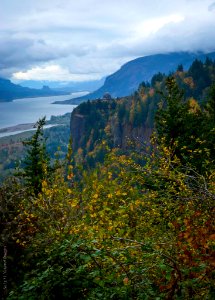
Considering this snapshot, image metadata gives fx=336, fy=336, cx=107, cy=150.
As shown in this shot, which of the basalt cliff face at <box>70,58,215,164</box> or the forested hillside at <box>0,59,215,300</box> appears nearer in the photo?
the forested hillside at <box>0,59,215,300</box>

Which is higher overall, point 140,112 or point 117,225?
point 117,225

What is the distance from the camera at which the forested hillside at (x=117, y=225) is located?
6.32 metres

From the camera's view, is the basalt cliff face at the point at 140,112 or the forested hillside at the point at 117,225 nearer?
the forested hillside at the point at 117,225

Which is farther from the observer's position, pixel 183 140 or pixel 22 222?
pixel 183 140

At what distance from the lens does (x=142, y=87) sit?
184 metres

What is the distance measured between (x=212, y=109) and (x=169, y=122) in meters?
10.5

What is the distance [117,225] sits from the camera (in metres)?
8.98

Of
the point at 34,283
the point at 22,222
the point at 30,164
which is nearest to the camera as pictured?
the point at 34,283

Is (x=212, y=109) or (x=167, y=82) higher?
(x=167, y=82)

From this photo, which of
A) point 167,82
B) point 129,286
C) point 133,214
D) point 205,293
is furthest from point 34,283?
point 167,82

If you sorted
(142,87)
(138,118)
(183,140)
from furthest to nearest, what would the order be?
(142,87) < (138,118) < (183,140)

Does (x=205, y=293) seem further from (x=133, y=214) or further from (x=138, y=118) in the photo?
(x=138, y=118)

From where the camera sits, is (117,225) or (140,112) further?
(140,112)

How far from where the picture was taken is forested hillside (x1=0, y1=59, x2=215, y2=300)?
20.7 ft
